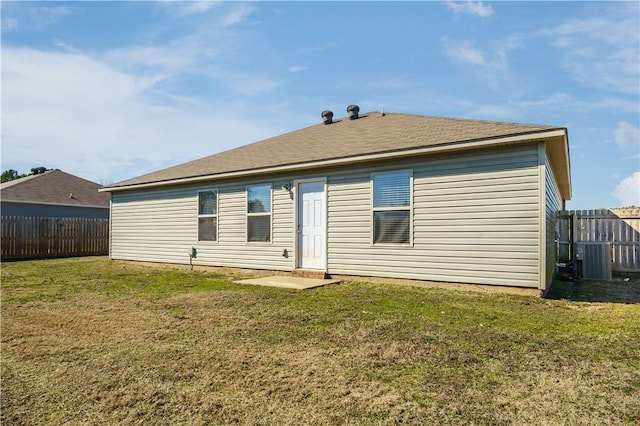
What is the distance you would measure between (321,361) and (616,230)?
40.3 feet

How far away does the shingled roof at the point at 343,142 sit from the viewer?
733cm

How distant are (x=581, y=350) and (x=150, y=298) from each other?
6.12 meters

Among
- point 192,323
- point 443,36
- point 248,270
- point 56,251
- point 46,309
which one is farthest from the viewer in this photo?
point 56,251

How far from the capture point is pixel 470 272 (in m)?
7.05

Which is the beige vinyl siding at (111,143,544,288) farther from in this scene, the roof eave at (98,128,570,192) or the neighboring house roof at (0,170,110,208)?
the neighboring house roof at (0,170,110,208)

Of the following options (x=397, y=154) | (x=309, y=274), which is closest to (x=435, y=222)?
(x=397, y=154)

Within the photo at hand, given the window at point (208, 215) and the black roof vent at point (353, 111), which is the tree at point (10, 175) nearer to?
the window at point (208, 215)

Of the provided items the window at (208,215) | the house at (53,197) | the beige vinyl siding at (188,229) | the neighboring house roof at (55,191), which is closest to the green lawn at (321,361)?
the beige vinyl siding at (188,229)

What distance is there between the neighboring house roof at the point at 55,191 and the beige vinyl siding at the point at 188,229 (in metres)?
8.43

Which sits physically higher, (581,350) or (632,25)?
(632,25)

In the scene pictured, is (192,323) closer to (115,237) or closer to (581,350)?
(581,350)

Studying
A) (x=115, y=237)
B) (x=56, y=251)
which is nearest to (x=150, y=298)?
(x=115, y=237)

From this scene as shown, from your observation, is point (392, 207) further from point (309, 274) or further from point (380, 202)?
point (309, 274)

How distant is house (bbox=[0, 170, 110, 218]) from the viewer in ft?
62.5
